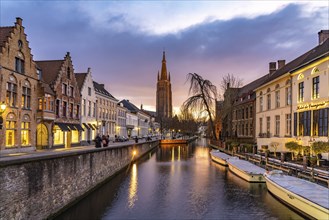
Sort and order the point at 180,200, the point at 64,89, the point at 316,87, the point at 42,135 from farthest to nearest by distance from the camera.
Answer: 1. the point at 64,89
2. the point at 42,135
3. the point at 316,87
4. the point at 180,200

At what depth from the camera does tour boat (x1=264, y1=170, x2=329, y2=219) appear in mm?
11973

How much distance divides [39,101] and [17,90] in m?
4.41

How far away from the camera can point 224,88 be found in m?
56.9

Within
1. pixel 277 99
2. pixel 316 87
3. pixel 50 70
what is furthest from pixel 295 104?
pixel 50 70

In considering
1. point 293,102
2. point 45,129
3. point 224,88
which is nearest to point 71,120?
point 45,129

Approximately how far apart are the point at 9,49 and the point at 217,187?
1800 cm

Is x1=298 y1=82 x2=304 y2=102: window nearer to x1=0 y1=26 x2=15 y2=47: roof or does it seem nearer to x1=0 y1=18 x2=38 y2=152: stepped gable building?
x1=0 y1=18 x2=38 y2=152: stepped gable building

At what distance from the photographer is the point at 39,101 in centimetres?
2831

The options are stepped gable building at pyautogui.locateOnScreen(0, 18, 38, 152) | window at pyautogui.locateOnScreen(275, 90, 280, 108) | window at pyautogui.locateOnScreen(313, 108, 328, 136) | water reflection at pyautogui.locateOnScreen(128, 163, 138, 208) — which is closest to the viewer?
water reflection at pyautogui.locateOnScreen(128, 163, 138, 208)

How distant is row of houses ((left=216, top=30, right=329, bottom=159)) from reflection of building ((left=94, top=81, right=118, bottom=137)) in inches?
894

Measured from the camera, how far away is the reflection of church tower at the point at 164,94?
157 metres

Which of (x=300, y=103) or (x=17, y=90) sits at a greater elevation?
(x=17, y=90)

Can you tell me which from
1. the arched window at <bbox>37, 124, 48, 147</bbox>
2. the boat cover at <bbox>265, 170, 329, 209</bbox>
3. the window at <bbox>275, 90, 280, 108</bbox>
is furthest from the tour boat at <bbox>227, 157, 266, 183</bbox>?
the arched window at <bbox>37, 124, 48, 147</bbox>

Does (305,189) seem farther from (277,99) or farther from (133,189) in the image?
(277,99)
